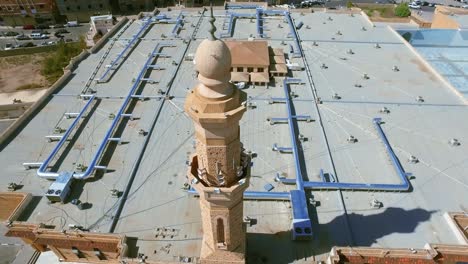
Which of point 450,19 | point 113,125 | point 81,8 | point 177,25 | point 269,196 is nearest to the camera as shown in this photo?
point 269,196

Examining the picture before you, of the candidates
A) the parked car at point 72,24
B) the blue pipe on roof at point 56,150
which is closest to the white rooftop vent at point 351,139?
the blue pipe on roof at point 56,150

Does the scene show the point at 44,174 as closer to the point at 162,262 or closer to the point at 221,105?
Answer: the point at 162,262

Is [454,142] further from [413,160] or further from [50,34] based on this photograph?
[50,34]

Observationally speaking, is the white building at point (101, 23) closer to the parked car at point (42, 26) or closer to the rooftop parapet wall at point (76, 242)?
the parked car at point (42, 26)

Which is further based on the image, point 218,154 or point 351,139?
point 351,139

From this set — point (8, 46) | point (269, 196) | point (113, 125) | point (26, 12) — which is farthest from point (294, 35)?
point (26, 12)

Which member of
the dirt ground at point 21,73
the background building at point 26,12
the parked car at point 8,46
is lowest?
the dirt ground at point 21,73

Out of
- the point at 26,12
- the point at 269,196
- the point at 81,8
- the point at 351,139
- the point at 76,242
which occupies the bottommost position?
the point at 76,242
